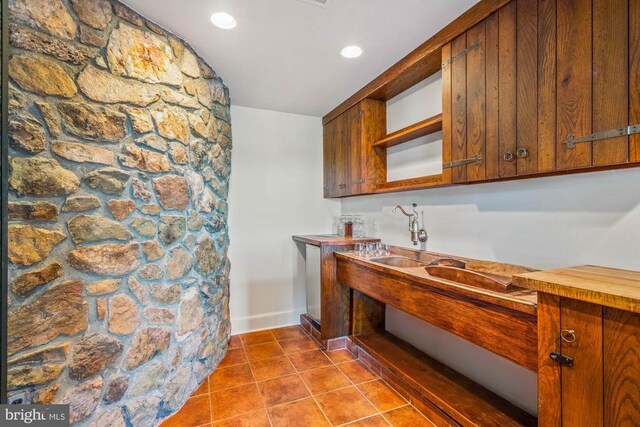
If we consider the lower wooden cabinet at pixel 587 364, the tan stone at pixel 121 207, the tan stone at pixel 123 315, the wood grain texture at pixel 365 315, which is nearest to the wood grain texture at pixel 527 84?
the lower wooden cabinet at pixel 587 364

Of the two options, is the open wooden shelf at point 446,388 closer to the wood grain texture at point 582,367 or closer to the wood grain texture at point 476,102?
the wood grain texture at point 582,367

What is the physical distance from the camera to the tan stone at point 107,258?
137cm

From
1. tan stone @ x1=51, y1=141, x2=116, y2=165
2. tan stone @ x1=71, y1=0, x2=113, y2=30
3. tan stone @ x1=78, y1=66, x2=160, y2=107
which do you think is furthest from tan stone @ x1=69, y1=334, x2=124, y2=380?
tan stone @ x1=71, y1=0, x2=113, y2=30

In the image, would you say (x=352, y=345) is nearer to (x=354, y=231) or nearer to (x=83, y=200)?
(x=354, y=231)

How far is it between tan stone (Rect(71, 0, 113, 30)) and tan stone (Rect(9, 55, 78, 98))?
0.31 metres

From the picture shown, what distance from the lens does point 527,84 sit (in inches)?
52.5

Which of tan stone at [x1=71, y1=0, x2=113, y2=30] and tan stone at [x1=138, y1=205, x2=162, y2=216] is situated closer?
tan stone at [x1=71, y1=0, x2=113, y2=30]

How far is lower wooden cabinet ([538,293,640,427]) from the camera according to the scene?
0.85 metres

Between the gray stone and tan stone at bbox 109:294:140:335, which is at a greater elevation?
the gray stone

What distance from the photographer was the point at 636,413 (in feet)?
2.75

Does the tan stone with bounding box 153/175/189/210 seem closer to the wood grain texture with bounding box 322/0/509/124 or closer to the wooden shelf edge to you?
the wooden shelf edge

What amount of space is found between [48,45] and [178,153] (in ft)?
2.42

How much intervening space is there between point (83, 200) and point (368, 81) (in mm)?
2229

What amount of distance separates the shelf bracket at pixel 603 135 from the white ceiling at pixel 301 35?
93 centimetres
